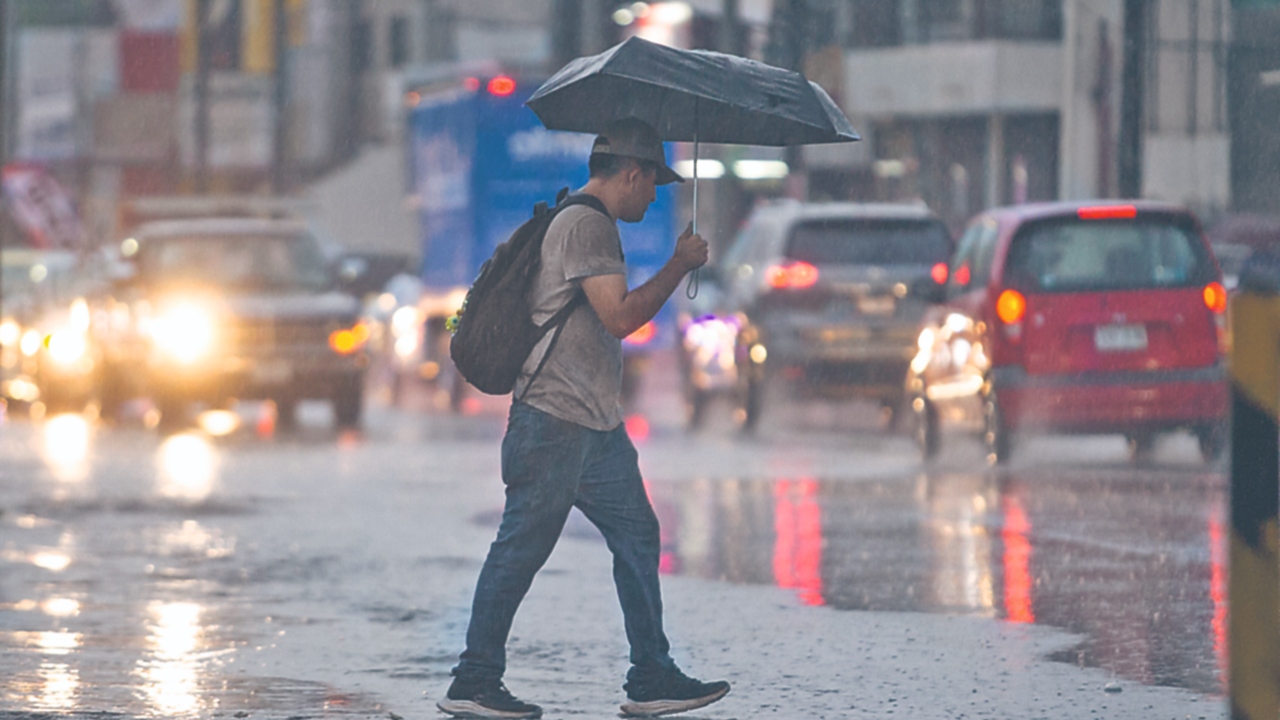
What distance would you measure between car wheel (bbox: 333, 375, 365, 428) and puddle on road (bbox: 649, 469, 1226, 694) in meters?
7.22

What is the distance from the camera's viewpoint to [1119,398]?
661 inches

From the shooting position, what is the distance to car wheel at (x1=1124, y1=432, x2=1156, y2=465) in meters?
18.6

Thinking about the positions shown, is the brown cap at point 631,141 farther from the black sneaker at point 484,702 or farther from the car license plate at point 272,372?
the car license plate at point 272,372

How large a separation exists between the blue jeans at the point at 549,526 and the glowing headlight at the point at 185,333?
1561cm

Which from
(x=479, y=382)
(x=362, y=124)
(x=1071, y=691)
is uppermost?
(x=362, y=124)

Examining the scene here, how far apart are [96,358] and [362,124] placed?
42.8 metres

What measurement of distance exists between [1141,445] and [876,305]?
323 cm

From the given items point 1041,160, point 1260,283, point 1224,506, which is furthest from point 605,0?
point 1260,283

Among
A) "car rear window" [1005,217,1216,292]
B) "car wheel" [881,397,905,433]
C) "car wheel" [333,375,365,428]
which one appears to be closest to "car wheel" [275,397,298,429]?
"car wheel" [333,375,365,428]

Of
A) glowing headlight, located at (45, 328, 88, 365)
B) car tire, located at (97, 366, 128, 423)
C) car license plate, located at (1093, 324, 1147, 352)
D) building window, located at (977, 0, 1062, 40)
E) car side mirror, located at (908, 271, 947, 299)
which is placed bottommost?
car tire, located at (97, 366, 128, 423)

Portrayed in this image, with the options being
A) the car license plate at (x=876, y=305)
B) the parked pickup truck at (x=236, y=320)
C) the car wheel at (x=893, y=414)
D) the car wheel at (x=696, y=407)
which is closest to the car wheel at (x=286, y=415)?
the parked pickup truck at (x=236, y=320)

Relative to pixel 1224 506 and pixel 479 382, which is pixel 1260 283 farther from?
pixel 1224 506

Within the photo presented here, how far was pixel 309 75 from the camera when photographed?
2739 inches

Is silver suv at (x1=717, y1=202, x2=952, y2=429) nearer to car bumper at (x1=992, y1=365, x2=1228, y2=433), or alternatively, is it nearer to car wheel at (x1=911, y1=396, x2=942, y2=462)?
car wheel at (x1=911, y1=396, x2=942, y2=462)
